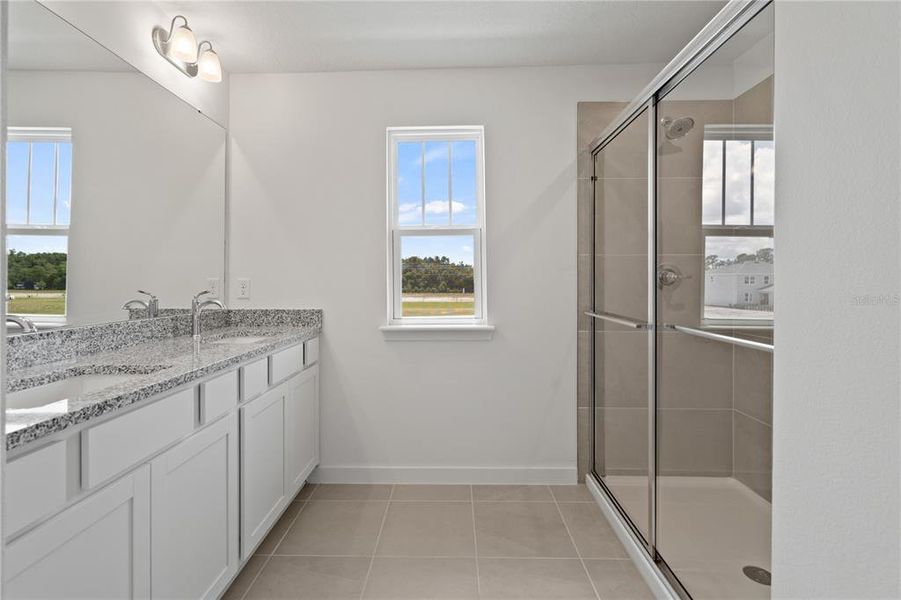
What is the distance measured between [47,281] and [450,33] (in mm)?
2065

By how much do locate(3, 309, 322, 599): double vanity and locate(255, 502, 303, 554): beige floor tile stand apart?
155 millimetres

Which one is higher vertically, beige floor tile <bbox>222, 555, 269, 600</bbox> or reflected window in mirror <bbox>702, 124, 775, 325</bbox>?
reflected window in mirror <bbox>702, 124, 775, 325</bbox>

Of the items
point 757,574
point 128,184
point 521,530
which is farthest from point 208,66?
point 757,574

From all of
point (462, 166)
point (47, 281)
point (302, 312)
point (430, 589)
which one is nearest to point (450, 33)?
point (462, 166)

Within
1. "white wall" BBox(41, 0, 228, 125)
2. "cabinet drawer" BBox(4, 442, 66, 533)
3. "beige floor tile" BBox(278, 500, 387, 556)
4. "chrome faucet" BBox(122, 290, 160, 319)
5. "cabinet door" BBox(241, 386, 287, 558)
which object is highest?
"white wall" BBox(41, 0, 228, 125)

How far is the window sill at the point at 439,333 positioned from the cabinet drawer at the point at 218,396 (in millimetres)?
1162

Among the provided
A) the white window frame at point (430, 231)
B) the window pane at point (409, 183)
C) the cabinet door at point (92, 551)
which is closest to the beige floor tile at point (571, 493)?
the white window frame at point (430, 231)

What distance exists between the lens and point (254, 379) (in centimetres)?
191

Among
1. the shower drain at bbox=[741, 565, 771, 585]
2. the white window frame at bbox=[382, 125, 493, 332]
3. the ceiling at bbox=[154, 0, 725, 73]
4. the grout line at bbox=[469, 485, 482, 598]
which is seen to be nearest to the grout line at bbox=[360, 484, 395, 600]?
the grout line at bbox=[469, 485, 482, 598]

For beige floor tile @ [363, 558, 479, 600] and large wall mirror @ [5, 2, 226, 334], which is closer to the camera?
large wall mirror @ [5, 2, 226, 334]

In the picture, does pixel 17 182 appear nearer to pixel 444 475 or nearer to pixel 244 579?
pixel 244 579

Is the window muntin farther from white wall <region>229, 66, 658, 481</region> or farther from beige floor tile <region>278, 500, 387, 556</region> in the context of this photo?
beige floor tile <region>278, 500, 387, 556</region>

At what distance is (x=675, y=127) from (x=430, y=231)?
4.82ft

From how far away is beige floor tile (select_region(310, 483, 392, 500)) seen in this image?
2662 mm
